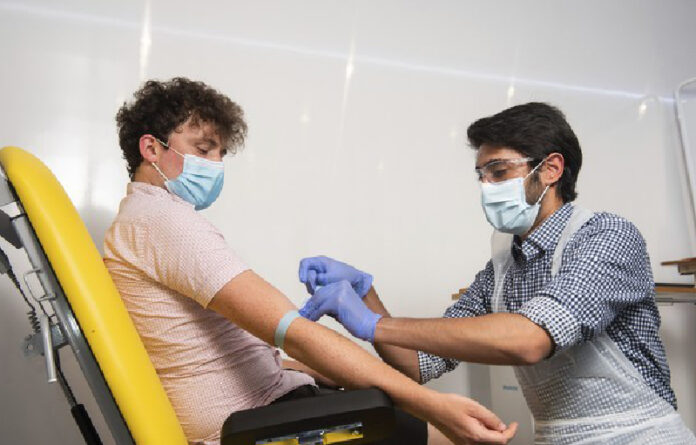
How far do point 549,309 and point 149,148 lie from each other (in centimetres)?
98

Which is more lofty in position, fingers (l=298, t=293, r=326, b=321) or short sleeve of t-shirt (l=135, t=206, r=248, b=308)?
short sleeve of t-shirt (l=135, t=206, r=248, b=308)

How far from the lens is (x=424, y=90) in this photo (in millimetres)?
2578

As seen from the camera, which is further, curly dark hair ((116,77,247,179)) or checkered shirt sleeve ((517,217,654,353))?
curly dark hair ((116,77,247,179))

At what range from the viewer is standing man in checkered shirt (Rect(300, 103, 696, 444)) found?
1.14 metres

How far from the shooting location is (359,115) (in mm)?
2434

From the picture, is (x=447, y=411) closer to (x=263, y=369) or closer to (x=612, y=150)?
(x=263, y=369)

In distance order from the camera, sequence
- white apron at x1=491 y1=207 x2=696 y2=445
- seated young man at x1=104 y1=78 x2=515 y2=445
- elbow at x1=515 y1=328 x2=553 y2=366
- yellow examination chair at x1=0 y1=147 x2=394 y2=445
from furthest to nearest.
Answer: white apron at x1=491 y1=207 x2=696 y2=445, elbow at x1=515 y1=328 x2=553 y2=366, seated young man at x1=104 y1=78 x2=515 y2=445, yellow examination chair at x1=0 y1=147 x2=394 y2=445

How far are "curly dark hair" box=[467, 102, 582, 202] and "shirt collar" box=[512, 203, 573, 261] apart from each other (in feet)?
0.36

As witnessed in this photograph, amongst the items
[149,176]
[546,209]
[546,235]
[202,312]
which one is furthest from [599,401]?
[149,176]

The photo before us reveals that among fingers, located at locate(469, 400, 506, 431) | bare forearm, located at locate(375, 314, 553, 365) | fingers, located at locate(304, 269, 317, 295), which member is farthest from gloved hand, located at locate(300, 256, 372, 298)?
fingers, located at locate(469, 400, 506, 431)

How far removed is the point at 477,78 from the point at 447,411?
6.90 ft

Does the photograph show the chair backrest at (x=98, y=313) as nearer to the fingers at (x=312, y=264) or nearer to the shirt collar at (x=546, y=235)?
the fingers at (x=312, y=264)

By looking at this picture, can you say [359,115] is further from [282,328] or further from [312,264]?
[282,328]

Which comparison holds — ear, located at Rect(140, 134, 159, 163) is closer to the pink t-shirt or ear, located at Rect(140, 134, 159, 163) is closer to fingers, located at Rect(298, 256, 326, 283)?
the pink t-shirt
